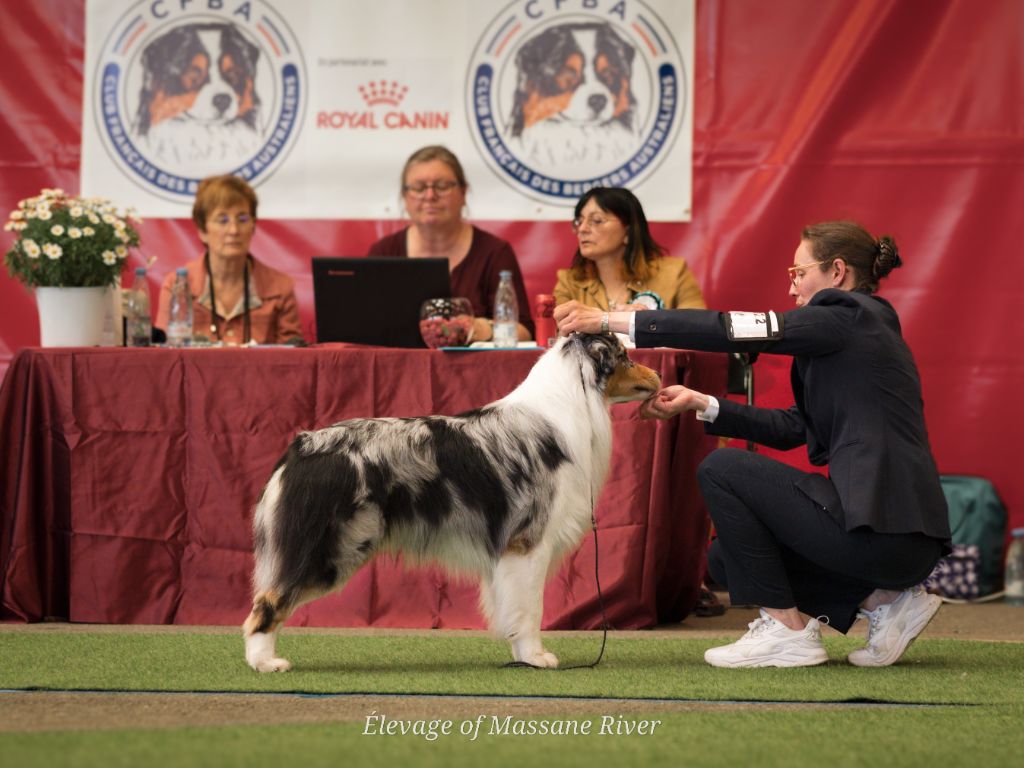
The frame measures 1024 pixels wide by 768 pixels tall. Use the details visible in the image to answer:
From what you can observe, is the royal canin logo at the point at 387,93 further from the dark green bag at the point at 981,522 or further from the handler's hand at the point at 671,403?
the dark green bag at the point at 981,522

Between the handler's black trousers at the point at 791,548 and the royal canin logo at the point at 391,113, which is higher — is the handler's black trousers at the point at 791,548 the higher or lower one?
the lower one

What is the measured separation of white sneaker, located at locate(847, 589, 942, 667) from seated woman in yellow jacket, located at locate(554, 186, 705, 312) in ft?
6.63

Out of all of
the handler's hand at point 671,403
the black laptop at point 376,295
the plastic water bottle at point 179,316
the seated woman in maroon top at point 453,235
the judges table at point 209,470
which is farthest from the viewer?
the seated woman in maroon top at point 453,235

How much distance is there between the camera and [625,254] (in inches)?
221

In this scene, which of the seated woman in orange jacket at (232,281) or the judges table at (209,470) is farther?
the seated woman in orange jacket at (232,281)

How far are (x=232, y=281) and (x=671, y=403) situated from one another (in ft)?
9.11

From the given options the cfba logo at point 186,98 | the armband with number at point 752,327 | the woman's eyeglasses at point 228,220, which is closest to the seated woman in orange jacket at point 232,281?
the woman's eyeglasses at point 228,220

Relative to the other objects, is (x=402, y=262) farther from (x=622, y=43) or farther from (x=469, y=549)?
(x=622, y=43)

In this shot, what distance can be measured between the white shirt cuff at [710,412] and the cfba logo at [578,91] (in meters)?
2.62

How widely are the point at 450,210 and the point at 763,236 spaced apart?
5.41ft

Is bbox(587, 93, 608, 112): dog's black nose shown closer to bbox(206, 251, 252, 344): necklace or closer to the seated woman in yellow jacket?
the seated woman in yellow jacket

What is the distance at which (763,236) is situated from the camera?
6332 mm

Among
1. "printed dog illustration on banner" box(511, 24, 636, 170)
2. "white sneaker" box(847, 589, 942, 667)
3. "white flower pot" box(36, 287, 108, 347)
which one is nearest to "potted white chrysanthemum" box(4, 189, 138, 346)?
"white flower pot" box(36, 287, 108, 347)

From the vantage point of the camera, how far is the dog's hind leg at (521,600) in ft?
12.0
